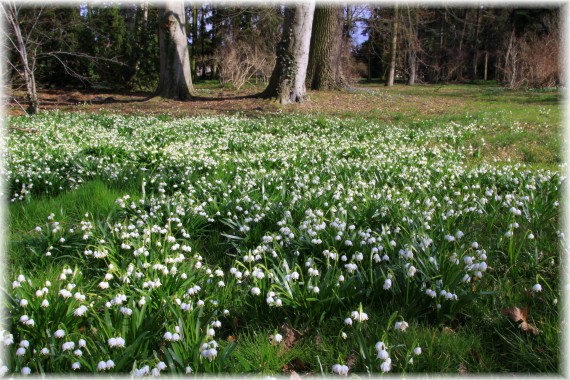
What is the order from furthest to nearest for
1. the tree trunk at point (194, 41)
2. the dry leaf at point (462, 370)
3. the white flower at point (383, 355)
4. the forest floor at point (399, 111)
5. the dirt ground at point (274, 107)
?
the tree trunk at point (194, 41) < the dirt ground at point (274, 107) < the forest floor at point (399, 111) < the dry leaf at point (462, 370) < the white flower at point (383, 355)

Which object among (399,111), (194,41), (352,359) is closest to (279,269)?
(352,359)

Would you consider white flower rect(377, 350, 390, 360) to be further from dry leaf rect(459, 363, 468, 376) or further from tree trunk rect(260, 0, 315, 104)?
tree trunk rect(260, 0, 315, 104)

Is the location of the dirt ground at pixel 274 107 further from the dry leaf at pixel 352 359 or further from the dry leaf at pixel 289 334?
the dry leaf at pixel 352 359

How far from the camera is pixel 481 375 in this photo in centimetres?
184

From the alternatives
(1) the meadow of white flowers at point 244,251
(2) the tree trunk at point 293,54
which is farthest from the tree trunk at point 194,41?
(1) the meadow of white flowers at point 244,251

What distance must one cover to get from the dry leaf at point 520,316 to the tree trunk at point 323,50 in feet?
49.1

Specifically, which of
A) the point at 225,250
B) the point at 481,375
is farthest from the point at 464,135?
the point at 481,375

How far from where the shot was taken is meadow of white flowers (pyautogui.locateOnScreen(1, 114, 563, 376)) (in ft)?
6.46

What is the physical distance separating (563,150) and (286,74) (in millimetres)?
7981

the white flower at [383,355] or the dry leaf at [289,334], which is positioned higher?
the white flower at [383,355]

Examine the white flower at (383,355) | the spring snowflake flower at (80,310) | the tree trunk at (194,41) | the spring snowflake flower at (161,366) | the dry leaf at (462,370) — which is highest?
the tree trunk at (194,41)

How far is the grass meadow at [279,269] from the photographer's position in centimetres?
189

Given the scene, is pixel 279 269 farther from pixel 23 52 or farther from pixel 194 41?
pixel 194 41

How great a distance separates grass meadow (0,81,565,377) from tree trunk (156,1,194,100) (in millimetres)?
9573
